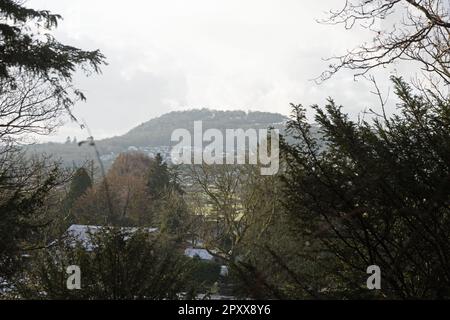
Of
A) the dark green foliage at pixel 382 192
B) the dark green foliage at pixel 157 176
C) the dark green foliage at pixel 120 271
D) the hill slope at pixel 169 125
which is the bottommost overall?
the dark green foliage at pixel 120 271

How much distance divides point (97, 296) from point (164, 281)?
2.48ft

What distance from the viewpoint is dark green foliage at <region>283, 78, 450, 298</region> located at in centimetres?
353

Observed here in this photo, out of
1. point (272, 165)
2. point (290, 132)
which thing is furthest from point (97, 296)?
point (272, 165)

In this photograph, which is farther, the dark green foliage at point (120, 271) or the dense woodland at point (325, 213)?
the dark green foliage at point (120, 271)

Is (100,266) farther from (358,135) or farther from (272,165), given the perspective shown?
(272,165)

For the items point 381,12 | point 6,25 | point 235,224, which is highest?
point 6,25

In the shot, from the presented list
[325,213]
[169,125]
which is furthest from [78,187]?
[169,125]

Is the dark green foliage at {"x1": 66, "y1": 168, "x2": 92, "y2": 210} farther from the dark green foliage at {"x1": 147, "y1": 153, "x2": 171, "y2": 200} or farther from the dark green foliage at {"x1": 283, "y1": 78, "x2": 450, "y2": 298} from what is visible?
the dark green foliage at {"x1": 283, "y1": 78, "x2": 450, "y2": 298}

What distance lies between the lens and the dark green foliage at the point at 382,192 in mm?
3533

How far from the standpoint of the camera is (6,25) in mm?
8594

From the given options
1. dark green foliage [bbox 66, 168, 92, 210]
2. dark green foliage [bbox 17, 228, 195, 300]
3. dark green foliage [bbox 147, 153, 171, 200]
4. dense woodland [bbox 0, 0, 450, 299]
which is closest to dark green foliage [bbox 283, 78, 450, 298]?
dense woodland [bbox 0, 0, 450, 299]

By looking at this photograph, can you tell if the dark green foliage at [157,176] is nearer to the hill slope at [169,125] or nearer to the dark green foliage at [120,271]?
the dark green foliage at [120,271]

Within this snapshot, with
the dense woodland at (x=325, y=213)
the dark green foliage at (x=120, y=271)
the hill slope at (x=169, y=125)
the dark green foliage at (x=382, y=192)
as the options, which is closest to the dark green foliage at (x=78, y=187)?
the dense woodland at (x=325, y=213)

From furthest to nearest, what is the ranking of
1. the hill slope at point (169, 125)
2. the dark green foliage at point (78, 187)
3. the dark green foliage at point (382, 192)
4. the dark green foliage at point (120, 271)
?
the hill slope at point (169, 125)
the dark green foliage at point (78, 187)
the dark green foliage at point (120, 271)
the dark green foliage at point (382, 192)
